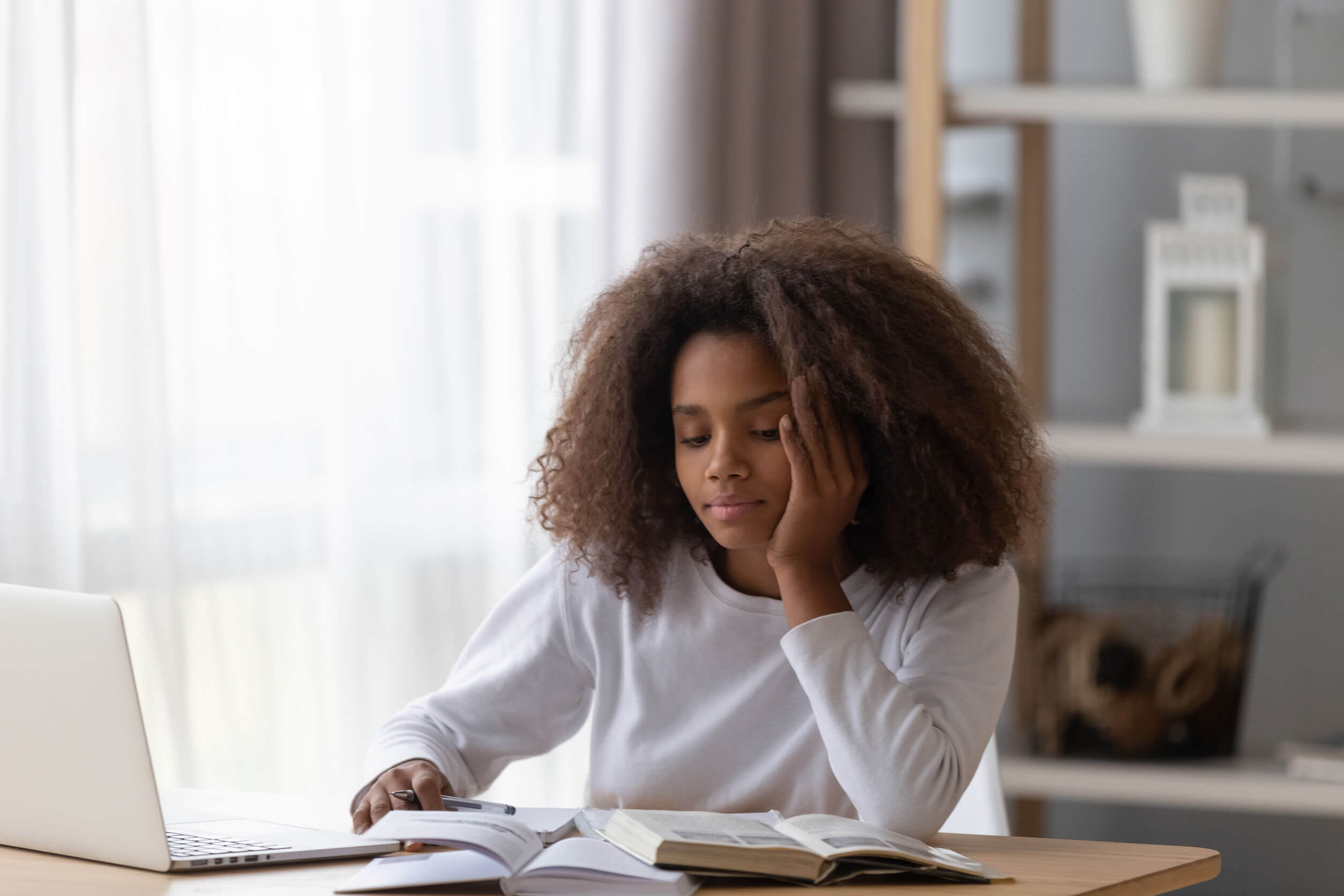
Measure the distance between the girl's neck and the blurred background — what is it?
21cm

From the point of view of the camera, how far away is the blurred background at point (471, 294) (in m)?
1.68

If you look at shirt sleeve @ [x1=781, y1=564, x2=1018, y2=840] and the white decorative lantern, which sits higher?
the white decorative lantern

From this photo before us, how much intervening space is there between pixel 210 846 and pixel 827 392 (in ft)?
1.93

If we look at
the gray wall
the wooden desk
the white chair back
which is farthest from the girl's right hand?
the gray wall

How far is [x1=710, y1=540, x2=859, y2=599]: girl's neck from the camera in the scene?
1364mm

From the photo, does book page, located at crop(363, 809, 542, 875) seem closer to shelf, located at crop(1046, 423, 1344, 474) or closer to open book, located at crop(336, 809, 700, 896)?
open book, located at crop(336, 809, 700, 896)

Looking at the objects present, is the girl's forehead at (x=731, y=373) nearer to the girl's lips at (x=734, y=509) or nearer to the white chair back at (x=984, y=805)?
the girl's lips at (x=734, y=509)

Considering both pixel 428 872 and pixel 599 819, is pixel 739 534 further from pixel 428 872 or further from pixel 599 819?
pixel 428 872

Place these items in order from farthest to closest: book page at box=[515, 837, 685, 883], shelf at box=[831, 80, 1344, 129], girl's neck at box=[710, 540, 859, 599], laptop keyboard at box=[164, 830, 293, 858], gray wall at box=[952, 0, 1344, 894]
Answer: gray wall at box=[952, 0, 1344, 894] → shelf at box=[831, 80, 1344, 129] → girl's neck at box=[710, 540, 859, 599] → laptop keyboard at box=[164, 830, 293, 858] → book page at box=[515, 837, 685, 883]

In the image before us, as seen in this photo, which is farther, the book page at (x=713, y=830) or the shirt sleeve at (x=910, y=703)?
the shirt sleeve at (x=910, y=703)

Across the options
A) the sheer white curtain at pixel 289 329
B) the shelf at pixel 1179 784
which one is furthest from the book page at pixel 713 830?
the shelf at pixel 1179 784

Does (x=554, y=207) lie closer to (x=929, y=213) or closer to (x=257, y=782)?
(x=929, y=213)

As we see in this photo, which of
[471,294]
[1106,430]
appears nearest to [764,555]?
[471,294]

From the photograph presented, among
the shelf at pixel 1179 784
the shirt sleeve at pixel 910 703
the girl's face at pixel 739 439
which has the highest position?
the girl's face at pixel 739 439
